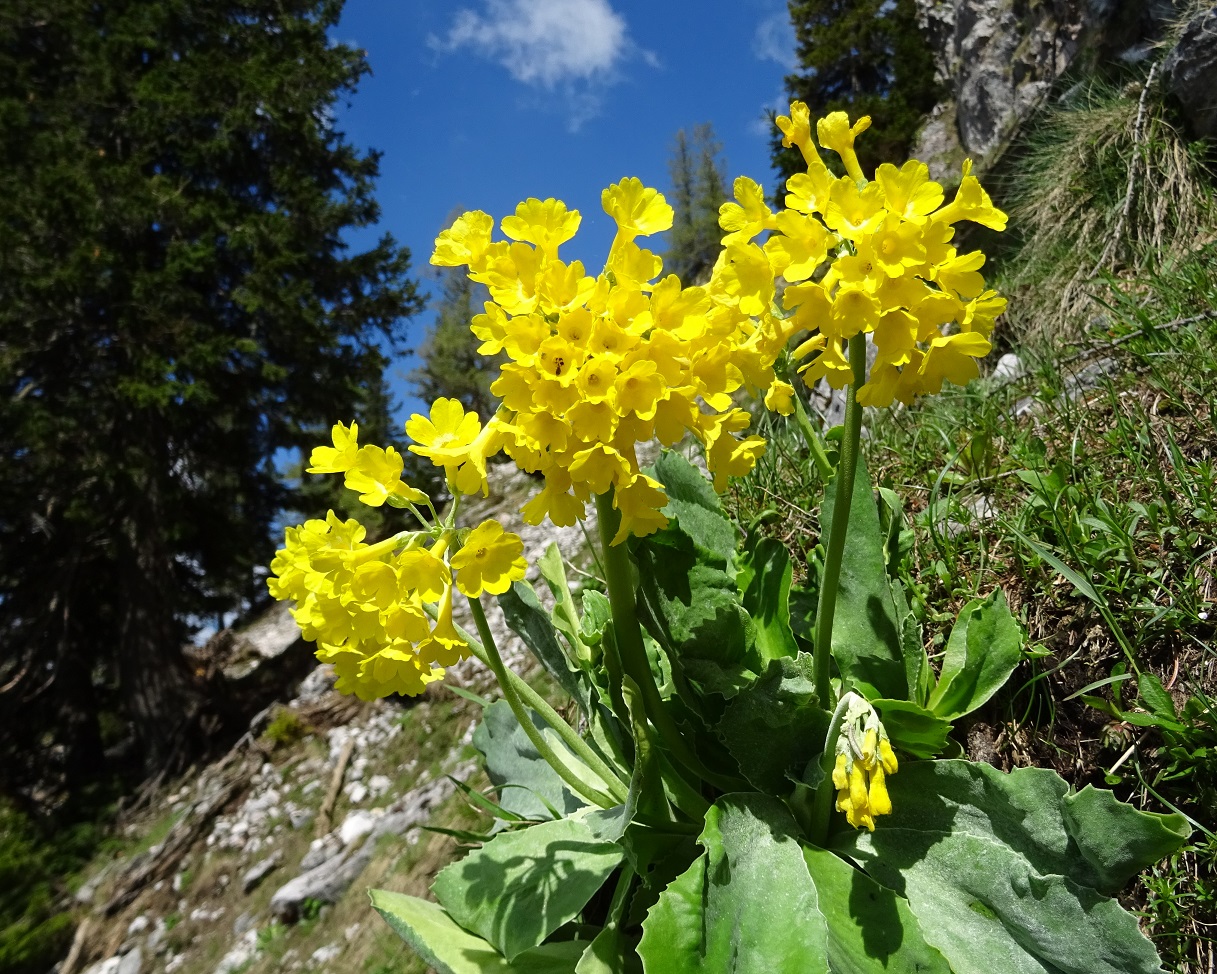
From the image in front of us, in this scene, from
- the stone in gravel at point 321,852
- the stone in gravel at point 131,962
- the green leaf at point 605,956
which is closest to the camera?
the green leaf at point 605,956

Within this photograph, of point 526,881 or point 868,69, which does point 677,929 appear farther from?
point 868,69

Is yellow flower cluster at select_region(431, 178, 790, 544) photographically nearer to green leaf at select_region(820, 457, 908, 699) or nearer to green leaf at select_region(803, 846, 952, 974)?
green leaf at select_region(820, 457, 908, 699)

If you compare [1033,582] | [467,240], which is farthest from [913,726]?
[467,240]

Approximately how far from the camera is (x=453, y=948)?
1478 millimetres

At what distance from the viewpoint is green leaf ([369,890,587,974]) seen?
1431 millimetres

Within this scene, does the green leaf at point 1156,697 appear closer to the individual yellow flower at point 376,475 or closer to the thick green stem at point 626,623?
the thick green stem at point 626,623

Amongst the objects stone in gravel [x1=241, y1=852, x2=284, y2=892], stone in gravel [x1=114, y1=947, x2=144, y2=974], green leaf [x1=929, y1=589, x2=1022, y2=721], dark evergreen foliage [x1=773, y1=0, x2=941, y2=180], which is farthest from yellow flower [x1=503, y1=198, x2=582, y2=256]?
dark evergreen foliage [x1=773, y1=0, x2=941, y2=180]

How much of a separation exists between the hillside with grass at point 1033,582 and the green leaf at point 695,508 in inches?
7.9

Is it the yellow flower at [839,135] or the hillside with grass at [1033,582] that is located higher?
the yellow flower at [839,135]

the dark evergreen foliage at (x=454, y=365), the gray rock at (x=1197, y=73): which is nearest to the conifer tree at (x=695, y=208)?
the dark evergreen foliage at (x=454, y=365)

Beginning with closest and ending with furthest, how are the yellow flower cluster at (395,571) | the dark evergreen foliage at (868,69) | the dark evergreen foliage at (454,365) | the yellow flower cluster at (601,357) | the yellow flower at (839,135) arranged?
1. the yellow flower cluster at (601,357)
2. the yellow flower cluster at (395,571)
3. the yellow flower at (839,135)
4. the dark evergreen foliage at (868,69)
5. the dark evergreen foliage at (454,365)

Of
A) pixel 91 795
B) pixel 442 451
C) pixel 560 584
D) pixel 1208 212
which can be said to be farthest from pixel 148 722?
pixel 1208 212

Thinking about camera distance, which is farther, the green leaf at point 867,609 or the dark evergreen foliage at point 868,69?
the dark evergreen foliage at point 868,69

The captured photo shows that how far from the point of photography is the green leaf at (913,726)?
4.42 ft
